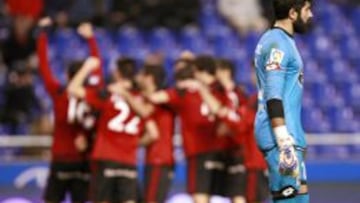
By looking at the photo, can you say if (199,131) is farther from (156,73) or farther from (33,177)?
(33,177)

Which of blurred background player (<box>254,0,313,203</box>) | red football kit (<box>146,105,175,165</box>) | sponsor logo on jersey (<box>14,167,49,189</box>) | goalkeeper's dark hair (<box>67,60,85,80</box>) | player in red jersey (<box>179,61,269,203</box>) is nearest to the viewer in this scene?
blurred background player (<box>254,0,313,203</box>)

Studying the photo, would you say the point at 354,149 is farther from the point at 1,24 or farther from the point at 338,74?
the point at 1,24

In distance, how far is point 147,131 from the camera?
39.8ft

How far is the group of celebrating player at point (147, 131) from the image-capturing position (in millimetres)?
11523

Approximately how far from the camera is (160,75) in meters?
12.4

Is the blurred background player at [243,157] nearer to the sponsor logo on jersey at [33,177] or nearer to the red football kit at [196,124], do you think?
the red football kit at [196,124]

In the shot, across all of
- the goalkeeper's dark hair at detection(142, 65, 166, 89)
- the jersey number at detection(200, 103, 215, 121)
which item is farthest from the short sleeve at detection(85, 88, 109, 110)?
the jersey number at detection(200, 103, 215, 121)

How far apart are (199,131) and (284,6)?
489cm

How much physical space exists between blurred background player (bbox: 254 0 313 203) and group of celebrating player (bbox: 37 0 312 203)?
12.6 feet

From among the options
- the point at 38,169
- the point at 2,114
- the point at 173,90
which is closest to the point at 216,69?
the point at 173,90

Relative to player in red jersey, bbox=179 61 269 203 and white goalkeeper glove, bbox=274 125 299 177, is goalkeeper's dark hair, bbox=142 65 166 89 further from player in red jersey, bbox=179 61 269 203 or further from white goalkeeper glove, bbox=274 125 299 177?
white goalkeeper glove, bbox=274 125 299 177

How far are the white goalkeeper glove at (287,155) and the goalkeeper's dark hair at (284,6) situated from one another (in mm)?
814

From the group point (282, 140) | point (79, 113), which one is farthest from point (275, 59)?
point (79, 113)

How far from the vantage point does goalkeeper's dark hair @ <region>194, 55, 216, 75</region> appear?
12453 mm
